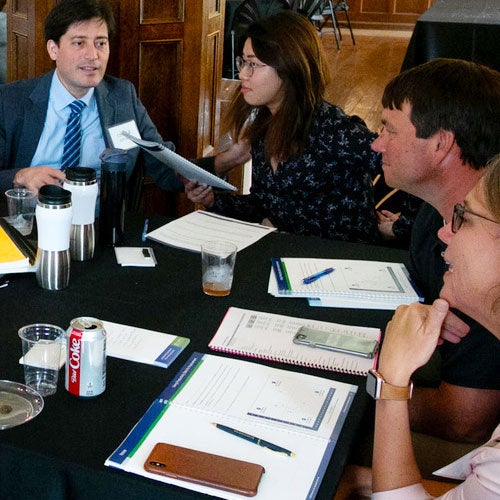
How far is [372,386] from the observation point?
53.9 inches

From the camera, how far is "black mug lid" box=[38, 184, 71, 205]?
171 centimetres

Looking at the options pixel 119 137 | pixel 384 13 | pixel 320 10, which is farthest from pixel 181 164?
pixel 384 13

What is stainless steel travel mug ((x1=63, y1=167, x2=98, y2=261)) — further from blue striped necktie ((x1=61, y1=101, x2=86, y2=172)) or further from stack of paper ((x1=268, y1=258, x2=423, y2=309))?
blue striped necktie ((x1=61, y1=101, x2=86, y2=172))

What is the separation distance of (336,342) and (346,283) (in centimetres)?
35

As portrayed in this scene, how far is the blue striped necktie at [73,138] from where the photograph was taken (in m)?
2.77

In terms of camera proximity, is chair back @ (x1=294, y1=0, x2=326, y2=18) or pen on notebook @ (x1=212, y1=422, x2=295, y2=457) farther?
chair back @ (x1=294, y1=0, x2=326, y2=18)

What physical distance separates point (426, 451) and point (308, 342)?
1.17 feet

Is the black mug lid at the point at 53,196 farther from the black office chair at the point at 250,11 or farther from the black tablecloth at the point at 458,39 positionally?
the black office chair at the point at 250,11

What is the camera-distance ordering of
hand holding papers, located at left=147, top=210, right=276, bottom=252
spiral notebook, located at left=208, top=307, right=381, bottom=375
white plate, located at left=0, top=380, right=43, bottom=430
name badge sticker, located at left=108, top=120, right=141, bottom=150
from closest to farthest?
1. white plate, located at left=0, top=380, right=43, bottom=430
2. spiral notebook, located at left=208, top=307, right=381, bottom=375
3. hand holding papers, located at left=147, top=210, right=276, bottom=252
4. name badge sticker, located at left=108, top=120, right=141, bottom=150

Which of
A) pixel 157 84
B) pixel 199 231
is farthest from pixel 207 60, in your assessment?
pixel 199 231

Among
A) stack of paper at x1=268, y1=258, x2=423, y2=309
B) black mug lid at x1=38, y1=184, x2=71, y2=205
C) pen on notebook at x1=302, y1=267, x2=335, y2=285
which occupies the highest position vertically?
black mug lid at x1=38, y1=184, x2=71, y2=205

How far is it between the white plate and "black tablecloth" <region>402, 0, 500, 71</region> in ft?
10.2

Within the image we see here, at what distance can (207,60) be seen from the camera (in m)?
3.74

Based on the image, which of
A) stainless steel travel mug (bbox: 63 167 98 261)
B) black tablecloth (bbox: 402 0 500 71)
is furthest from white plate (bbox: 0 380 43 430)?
black tablecloth (bbox: 402 0 500 71)
